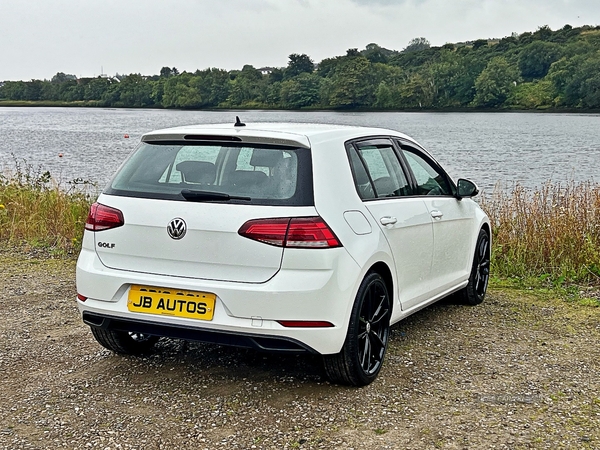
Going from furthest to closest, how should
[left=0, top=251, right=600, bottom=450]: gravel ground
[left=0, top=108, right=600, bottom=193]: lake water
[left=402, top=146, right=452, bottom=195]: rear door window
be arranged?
[left=0, top=108, right=600, bottom=193]: lake water → [left=402, top=146, right=452, bottom=195]: rear door window → [left=0, top=251, right=600, bottom=450]: gravel ground

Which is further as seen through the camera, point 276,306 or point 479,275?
point 479,275

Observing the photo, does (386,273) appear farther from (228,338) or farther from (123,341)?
(123,341)

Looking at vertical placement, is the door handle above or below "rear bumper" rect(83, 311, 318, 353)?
above

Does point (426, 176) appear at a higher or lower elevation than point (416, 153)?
lower

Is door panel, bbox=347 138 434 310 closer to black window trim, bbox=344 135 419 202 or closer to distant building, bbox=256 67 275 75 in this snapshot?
black window trim, bbox=344 135 419 202

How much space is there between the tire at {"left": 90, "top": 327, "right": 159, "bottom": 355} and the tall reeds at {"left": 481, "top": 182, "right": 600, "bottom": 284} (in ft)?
16.0

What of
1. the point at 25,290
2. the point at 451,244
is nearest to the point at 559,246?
the point at 451,244

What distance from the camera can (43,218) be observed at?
11.4m

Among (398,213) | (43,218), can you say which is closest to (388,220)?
(398,213)

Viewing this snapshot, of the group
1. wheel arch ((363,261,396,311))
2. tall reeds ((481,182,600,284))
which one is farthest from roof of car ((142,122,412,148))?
tall reeds ((481,182,600,284))

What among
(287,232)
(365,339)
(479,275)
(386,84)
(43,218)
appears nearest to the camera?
(287,232)

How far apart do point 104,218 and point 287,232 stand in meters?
1.20

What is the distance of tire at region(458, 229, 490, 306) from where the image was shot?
7.04 meters

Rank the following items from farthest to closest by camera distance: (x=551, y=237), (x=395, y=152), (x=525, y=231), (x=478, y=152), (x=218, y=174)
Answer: (x=478, y=152) < (x=525, y=231) < (x=551, y=237) < (x=395, y=152) < (x=218, y=174)
